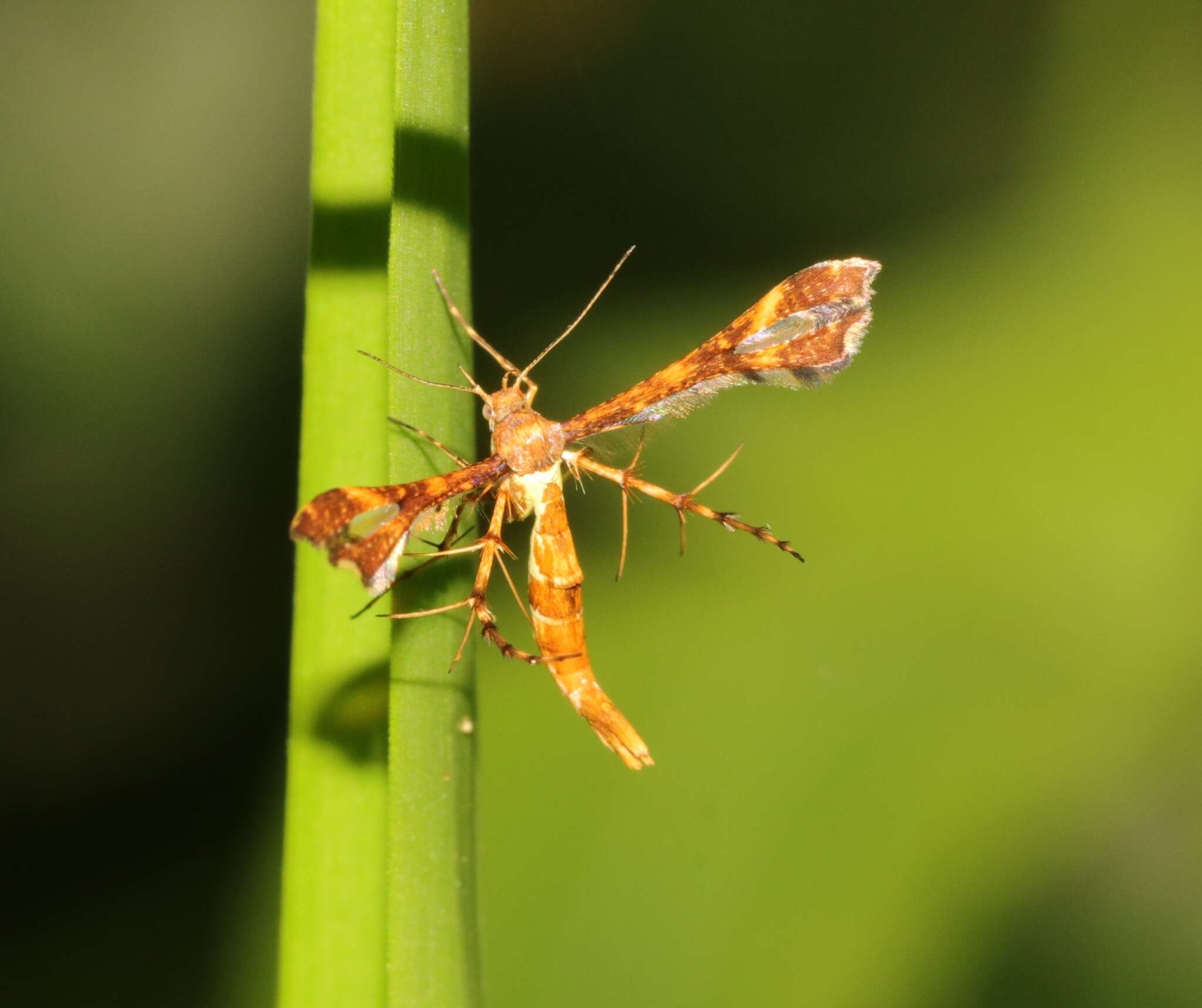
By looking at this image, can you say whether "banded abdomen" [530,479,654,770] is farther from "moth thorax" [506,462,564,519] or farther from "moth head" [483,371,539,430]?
"moth head" [483,371,539,430]

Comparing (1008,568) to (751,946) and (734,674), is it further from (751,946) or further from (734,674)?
(751,946)

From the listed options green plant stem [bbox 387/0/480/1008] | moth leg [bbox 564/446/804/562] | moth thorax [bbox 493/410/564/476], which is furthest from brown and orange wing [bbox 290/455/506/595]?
moth leg [bbox 564/446/804/562]

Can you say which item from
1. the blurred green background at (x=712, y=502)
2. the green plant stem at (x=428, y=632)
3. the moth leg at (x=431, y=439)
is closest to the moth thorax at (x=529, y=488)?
the blurred green background at (x=712, y=502)

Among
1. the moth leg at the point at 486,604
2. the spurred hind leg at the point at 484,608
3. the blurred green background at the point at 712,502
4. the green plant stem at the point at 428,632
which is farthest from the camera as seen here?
the blurred green background at the point at 712,502

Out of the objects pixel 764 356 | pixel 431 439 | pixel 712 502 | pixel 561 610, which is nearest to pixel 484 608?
pixel 431 439

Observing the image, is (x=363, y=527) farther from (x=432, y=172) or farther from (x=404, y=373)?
(x=432, y=172)

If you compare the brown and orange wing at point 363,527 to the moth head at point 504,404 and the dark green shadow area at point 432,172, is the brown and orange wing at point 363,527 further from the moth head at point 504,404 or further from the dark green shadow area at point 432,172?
the moth head at point 504,404
